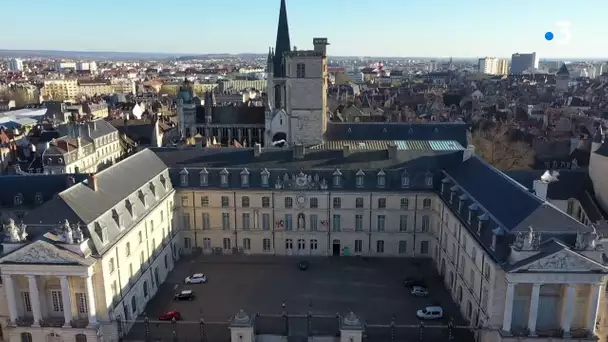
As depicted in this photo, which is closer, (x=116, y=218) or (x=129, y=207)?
(x=116, y=218)

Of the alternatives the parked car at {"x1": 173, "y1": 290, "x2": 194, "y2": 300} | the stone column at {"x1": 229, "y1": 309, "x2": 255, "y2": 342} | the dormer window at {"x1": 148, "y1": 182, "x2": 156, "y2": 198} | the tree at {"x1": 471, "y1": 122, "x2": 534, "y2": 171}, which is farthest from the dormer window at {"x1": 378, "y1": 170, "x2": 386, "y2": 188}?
the tree at {"x1": 471, "y1": 122, "x2": 534, "y2": 171}

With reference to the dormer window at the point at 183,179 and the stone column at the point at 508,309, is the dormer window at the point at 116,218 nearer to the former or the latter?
the dormer window at the point at 183,179

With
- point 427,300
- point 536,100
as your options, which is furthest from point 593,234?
point 536,100

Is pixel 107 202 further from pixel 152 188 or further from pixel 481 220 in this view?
pixel 481 220

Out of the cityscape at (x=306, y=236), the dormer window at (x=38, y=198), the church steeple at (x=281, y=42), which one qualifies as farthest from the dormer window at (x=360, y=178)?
the dormer window at (x=38, y=198)

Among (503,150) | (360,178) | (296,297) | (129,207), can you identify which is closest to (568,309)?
(296,297)

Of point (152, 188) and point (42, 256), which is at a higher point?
point (152, 188)

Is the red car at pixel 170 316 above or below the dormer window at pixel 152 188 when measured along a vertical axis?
below

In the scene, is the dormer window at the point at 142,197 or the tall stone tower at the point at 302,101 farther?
the tall stone tower at the point at 302,101
